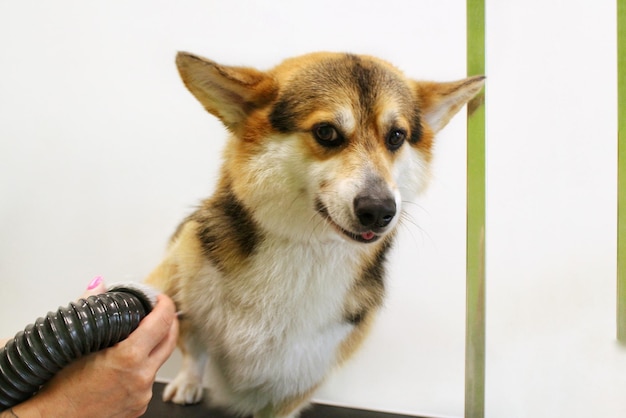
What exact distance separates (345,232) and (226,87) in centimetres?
37

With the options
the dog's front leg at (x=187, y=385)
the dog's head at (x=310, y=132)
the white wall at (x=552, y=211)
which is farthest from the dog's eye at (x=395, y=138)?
the dog's front leg at (x=187, y=385)

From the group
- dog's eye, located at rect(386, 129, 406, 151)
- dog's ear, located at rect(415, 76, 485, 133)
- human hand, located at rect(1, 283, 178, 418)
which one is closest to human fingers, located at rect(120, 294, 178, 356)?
human hand, located at rect(1, 283, 178, 418)

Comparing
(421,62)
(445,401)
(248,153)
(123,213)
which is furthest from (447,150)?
(123,213)

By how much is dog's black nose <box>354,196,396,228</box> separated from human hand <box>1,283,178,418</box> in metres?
0.44

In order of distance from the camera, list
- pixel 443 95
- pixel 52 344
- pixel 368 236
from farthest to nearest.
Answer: pixel 443 95 → pixel 368 236 → pixel 52 344

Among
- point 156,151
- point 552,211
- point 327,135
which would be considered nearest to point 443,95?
point 327,135

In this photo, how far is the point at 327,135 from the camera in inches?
34.7

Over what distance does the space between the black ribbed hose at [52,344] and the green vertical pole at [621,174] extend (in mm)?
1106

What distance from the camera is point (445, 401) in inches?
46.6

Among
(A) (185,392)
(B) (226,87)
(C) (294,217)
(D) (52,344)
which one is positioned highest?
(B) (226,87)

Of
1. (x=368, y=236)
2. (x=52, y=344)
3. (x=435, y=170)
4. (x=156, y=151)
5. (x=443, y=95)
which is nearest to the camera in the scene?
(x=52, y=344)

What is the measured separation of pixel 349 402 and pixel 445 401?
0.25 m

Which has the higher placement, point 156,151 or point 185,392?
point 156,151

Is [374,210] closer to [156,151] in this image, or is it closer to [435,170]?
[435,170]
